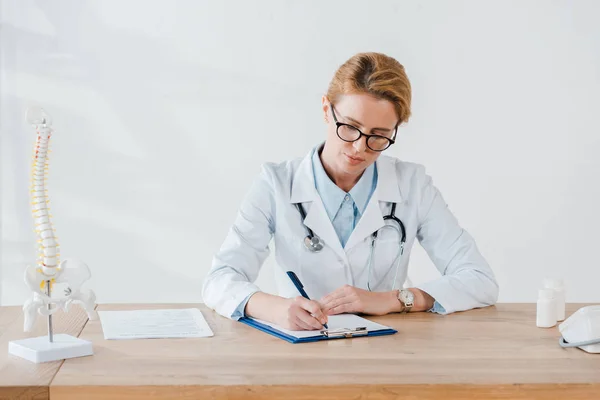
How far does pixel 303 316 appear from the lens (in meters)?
1.87

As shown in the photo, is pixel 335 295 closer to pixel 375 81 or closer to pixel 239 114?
pixel 375 81

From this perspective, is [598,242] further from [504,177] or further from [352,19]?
[352,19]

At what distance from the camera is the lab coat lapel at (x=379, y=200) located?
237cm

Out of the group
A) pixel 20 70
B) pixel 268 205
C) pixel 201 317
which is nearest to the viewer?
pixel 201 317

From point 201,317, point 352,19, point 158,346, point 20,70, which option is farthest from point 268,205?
point 20,70

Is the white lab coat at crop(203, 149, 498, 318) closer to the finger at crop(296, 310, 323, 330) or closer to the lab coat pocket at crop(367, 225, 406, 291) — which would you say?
the lab coat pocket at crop(367, 225, 406, 291)

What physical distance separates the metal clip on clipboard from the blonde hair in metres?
0.71

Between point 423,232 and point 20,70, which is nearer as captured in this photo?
point 423,232

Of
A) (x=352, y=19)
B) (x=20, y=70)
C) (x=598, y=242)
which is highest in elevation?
(x=352, y=19)

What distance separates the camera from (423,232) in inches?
99.3

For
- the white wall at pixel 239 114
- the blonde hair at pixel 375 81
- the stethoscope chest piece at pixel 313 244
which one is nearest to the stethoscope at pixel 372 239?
the stethoscope chest piece at pixel 313 244

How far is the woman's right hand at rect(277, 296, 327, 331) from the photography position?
6.13ft

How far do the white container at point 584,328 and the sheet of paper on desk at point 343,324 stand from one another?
0.42 m

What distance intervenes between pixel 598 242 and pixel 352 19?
174 centimetres
